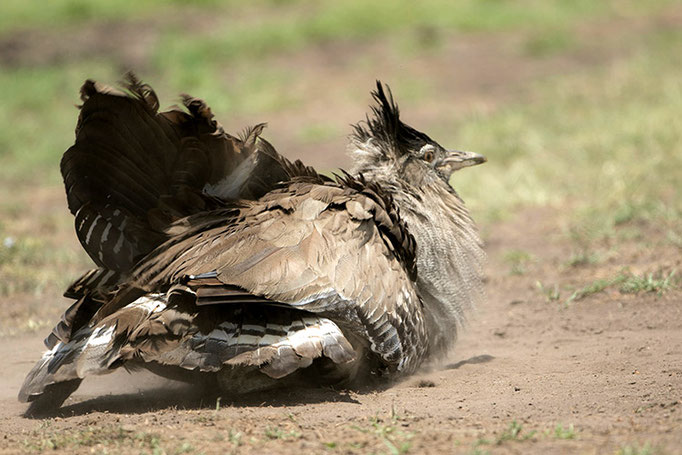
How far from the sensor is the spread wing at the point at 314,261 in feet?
15.0

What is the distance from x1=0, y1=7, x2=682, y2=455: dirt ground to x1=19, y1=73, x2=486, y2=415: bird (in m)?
0.22

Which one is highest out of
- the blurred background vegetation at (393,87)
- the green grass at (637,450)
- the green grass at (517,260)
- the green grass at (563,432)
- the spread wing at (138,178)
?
the blurred background vegetation at (393,87)

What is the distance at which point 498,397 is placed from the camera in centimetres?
477

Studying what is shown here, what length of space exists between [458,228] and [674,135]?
533 centimetres

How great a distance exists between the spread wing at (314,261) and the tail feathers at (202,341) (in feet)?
0.48

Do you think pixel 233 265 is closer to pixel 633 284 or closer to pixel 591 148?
pixel 633 284

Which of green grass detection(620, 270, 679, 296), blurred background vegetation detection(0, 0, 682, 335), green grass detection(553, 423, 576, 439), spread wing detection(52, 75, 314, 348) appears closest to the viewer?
green grass detection(553, 423, 576, 439)

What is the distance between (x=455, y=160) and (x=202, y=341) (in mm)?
2236

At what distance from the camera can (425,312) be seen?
5441 mm

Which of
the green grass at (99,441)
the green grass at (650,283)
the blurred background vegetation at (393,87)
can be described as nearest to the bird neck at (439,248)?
the green grass at (650,283)

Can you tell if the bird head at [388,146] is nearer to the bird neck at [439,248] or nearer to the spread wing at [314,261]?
the bird neck at [439,248]

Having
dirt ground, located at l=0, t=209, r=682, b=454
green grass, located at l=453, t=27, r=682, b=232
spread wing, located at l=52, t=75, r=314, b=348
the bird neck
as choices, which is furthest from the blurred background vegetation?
the bird neck

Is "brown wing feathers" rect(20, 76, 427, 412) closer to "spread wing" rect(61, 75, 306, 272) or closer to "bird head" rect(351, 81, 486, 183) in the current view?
"spread wing" rect(61, 75, 306, 272)

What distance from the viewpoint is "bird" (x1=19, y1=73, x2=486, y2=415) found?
15.1ft
